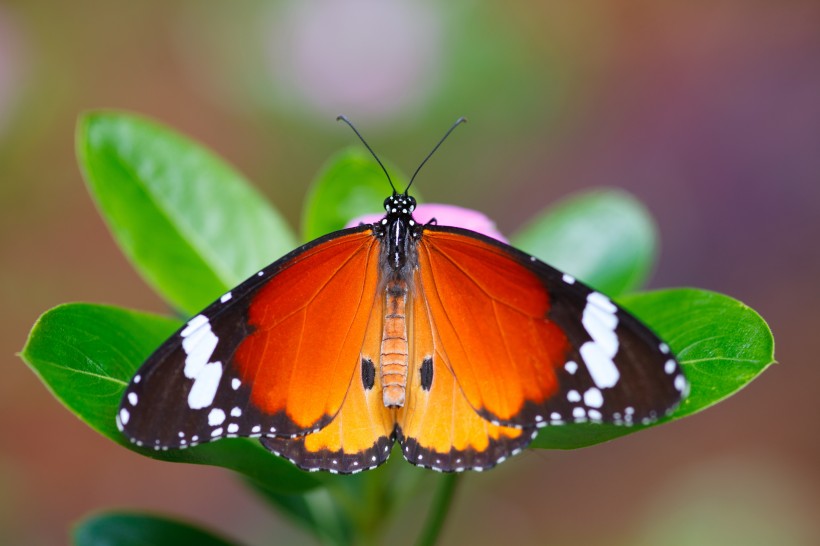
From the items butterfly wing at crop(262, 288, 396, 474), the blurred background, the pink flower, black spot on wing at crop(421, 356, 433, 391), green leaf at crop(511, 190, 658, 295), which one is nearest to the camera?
butterfly wing at crop(262, 288, 396, 474)

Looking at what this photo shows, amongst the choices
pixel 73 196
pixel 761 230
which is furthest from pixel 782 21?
pixel 73 196

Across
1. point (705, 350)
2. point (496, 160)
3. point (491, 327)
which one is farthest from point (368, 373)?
point (496, 160)

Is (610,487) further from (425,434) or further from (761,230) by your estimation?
(425,434)

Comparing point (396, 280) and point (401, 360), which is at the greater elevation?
point (396, 280)

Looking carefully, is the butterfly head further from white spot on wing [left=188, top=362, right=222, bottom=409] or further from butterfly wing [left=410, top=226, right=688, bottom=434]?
white spot on wing [left=188, top=362, right=222, bottom=409]

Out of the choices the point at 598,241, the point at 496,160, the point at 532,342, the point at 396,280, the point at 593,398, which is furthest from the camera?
the point at 496,160

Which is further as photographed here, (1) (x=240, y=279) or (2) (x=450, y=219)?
(1) (x=240, y=279)

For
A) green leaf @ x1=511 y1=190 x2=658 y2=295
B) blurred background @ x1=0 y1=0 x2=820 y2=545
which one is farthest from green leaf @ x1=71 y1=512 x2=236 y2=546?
blurred background @ x1=0 y1=0 x2=820 y2=545

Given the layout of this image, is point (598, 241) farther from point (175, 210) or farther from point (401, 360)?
point (175, 210)

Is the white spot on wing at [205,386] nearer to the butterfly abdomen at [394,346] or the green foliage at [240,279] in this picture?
the green foliage at [240,279]
